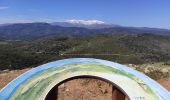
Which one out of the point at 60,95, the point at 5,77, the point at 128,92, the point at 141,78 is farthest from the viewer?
the point at 5,77

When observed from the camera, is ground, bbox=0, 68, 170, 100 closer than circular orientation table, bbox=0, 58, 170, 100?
No

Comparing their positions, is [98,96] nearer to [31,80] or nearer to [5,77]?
[5,77]

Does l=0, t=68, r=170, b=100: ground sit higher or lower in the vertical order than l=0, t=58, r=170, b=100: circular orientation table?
lower

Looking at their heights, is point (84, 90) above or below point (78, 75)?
below

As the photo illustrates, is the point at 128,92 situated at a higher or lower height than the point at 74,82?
higher

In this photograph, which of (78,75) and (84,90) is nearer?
(78,75)

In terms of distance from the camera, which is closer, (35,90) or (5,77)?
(35,90)

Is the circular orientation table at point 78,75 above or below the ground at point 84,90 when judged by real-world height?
above

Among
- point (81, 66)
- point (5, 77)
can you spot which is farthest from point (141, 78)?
point (5, 77)
